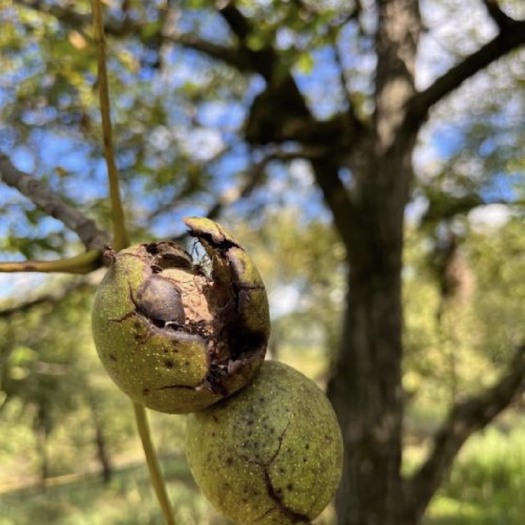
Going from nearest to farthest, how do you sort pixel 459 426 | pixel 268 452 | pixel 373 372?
pixel 268 452, pixel 373 372, pixel 459 426

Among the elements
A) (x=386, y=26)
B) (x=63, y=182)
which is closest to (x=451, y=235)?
(x=386, y=26)

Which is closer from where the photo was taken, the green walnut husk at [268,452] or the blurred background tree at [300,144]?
the green walnut husk at [268,452]

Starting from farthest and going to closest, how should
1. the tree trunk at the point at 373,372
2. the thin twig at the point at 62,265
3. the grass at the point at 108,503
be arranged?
1. the grass at the point at 108,503
2. the tree trunk at the point at 373,372
3. the thin twig at the point at 62,265

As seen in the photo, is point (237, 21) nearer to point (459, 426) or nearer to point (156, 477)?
point (459, 426)

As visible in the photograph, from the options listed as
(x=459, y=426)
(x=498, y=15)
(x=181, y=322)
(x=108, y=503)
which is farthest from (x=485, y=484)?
(x=181, y=322)

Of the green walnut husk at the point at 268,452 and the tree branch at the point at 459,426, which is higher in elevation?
the green walnut husk at the point at 268,452

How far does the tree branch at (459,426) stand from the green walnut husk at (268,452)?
2879mm

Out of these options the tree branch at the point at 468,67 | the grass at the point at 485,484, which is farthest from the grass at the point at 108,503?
the tree branch at the point at 468,67

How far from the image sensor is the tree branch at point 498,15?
233cm

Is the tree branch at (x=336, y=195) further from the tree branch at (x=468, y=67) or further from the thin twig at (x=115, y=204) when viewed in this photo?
the thin twig at (x=115, y=204)

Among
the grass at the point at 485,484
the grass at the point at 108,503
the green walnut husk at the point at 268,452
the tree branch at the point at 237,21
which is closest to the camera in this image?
the green walnut husk at the point at 268,452

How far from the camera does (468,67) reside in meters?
2.72

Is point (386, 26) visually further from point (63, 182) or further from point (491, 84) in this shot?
point (491, 84)

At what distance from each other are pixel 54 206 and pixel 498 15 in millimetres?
1816
